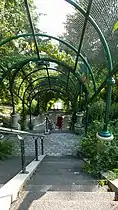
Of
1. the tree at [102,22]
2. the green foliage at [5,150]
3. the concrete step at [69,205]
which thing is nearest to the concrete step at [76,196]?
the concrete step at [69,205]

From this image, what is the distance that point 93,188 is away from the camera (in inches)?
156

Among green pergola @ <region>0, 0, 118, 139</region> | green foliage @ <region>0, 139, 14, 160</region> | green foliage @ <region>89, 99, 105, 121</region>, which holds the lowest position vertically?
green foliage @ <region>0, 139, 14, 160</region>

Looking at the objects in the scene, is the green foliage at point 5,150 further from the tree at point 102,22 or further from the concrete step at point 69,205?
the concrete step at point 69,205

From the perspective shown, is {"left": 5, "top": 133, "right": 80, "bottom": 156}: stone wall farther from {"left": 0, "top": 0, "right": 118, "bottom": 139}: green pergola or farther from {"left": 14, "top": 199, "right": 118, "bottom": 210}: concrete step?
{"left": 14, "top": 199, "right": 118, "bottom": 210}: concrete step

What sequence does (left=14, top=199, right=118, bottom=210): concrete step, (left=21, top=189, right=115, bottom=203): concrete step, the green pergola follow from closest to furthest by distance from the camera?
(left=14, top=199, right=118, bottom=210): concrete step → (left=21, top=189, right=115, bottom=203): concrete step → the green pergola

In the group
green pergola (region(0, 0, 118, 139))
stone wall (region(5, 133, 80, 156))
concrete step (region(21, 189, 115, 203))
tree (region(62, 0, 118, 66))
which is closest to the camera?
concrete step (region(21, 189, 115, 203))

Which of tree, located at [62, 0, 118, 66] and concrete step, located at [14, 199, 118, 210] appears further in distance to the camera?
tree, located at [62, 0, 118, 66]

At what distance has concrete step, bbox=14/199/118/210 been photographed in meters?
2.58

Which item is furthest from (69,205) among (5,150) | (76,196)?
(5,150)

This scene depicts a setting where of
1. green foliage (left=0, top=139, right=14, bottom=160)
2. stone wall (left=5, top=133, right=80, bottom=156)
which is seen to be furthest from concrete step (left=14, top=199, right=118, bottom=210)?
stone wall (left=5, top=133, right=80, bottom=156)

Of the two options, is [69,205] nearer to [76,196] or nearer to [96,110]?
[76,196]

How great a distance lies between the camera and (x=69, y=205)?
263 cm

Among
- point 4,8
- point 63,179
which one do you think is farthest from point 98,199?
point 4,8

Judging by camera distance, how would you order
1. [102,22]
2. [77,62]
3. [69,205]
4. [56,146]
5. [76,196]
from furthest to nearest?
1. [56,146]
2. [77,62]
3. [102,22]
4. [76,196]
5. [69,205]
